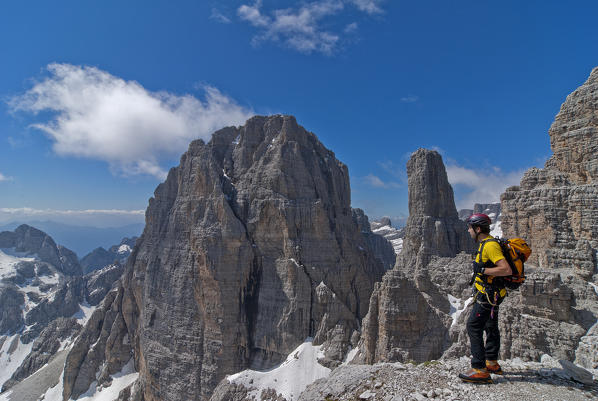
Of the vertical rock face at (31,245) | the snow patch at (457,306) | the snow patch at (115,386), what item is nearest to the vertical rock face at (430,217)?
the snow patch at (457,306)

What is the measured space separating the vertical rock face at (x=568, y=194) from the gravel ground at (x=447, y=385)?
15145 millimetres

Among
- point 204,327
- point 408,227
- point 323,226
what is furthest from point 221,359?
point 408,227

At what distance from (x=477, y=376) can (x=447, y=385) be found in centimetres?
92

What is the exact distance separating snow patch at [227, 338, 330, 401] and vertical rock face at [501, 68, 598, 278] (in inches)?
1096

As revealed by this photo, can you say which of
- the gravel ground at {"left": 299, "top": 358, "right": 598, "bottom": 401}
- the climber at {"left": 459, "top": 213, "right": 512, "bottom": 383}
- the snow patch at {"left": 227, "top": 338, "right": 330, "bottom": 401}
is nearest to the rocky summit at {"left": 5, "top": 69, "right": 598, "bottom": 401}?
the gravel ground at {"left": 299, "top": 358, "right": 598, "bottom": 401}

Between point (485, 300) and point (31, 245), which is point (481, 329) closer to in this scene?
point (485, 300)

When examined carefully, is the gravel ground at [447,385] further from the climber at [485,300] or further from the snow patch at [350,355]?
the snow patch at [350,355]

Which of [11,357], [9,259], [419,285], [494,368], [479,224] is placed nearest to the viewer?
[479,224]

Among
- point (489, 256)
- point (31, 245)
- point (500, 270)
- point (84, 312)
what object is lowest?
point (84, 312)

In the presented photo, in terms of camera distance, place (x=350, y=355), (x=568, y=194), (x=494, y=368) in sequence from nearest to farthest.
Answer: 1. (x=494, y=368)
2. (x=568, y=194)
3. (x=350, y=355)

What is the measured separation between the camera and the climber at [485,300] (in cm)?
948

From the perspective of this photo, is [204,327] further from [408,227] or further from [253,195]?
[408,227]

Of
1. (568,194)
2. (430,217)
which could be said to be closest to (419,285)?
(430,217)

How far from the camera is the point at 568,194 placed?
958 inches
